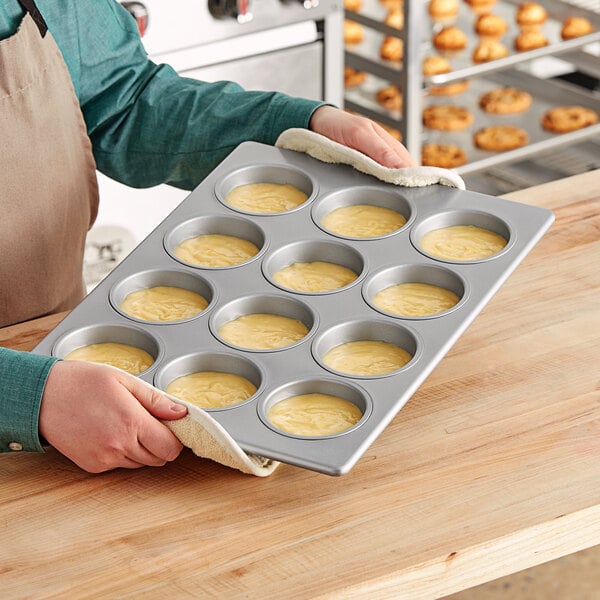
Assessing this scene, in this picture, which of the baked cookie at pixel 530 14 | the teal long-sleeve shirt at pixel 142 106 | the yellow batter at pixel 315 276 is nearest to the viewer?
the yellow batter at pixel 315 276

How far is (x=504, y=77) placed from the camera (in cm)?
382

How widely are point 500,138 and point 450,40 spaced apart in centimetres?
38

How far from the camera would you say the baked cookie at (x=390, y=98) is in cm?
357

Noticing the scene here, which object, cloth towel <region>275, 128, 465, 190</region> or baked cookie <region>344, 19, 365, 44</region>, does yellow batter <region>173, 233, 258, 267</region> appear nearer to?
cloth towel <region>275, 128, 465, 190</region>

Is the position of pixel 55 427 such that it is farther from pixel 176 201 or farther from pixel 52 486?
pixel 176 201

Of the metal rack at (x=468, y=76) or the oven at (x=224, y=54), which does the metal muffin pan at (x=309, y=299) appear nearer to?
the oven at (x=224, y=54)

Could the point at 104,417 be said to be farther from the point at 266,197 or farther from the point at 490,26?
the point at 490,26

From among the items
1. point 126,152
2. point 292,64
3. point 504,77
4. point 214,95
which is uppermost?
point 214,95

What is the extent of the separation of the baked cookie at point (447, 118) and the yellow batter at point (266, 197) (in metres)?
2.05

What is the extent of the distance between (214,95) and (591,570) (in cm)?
159

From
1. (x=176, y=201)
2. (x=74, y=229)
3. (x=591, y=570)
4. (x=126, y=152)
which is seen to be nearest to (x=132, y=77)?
(x=126, y=152)

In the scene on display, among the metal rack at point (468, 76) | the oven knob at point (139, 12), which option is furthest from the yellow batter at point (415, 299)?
the metal rack at point (468, 76)

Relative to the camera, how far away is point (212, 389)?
1.25m

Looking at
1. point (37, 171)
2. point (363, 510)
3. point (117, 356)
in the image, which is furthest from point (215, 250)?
point (363, 510)
